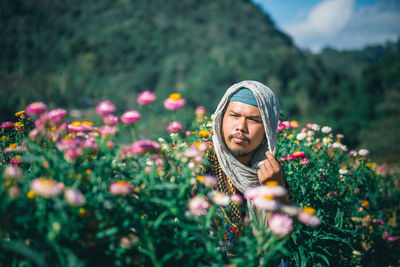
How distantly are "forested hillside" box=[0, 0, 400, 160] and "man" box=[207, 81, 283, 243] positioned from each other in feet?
89.9

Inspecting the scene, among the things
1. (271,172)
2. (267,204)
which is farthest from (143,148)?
(271,172)

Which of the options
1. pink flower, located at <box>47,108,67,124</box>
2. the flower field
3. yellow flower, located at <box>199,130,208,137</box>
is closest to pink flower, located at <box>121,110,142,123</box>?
the flower field

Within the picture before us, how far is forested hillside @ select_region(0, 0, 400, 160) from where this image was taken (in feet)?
134

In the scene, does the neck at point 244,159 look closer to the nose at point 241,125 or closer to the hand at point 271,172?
the nose at point 241,125

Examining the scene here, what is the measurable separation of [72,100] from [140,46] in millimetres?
42065

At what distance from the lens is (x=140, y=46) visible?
9788 cm

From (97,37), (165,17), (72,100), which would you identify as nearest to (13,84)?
(72,100)

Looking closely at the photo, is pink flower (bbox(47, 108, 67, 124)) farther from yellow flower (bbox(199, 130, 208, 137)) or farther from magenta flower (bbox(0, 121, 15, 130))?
yellow flower (bbox(199, 130, 208, 137))

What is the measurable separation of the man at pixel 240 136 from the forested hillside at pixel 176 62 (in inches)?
1079

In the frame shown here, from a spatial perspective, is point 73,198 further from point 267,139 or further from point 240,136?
point 267,139

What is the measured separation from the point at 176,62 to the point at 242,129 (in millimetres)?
85582

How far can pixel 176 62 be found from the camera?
8406cm

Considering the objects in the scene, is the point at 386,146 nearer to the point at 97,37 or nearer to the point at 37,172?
the point at 37,172

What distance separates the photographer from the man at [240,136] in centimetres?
196
